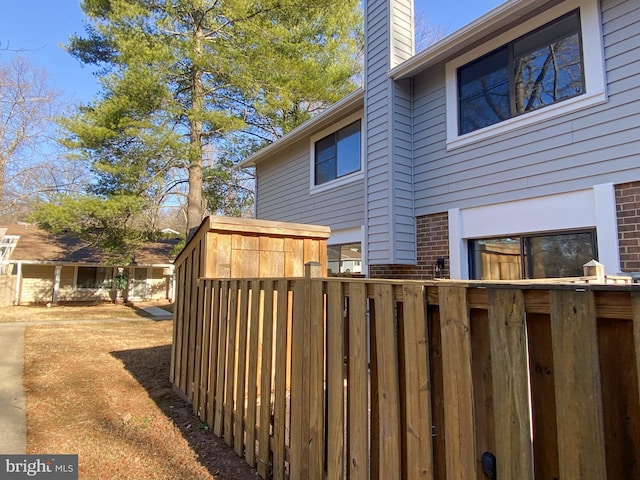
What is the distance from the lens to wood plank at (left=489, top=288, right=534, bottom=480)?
1.20m

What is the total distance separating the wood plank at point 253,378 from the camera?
108 inches

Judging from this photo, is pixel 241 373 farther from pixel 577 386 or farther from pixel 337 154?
pixel 337 154

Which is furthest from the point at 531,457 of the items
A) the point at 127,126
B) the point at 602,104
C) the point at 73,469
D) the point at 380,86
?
the point at 127,126

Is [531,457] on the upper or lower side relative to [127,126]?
lower

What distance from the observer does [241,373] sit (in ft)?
9.59

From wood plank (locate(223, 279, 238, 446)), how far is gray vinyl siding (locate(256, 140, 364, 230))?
4.35 metres

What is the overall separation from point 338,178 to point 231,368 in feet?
17.6

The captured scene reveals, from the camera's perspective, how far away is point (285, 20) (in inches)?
510

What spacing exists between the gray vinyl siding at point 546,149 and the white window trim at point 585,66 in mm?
67

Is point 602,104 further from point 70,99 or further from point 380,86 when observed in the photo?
point 70,99

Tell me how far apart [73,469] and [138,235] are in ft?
38.1

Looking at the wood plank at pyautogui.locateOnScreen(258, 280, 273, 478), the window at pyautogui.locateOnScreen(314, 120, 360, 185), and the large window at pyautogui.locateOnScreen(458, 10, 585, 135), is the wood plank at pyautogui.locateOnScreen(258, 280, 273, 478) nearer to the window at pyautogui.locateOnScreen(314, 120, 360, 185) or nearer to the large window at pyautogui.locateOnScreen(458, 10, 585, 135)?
the large window at pyautogui.locateOnScreen(458, 10, 585, 135)

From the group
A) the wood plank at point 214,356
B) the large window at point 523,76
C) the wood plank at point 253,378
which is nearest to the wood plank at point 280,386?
the wood plank at point 253,378

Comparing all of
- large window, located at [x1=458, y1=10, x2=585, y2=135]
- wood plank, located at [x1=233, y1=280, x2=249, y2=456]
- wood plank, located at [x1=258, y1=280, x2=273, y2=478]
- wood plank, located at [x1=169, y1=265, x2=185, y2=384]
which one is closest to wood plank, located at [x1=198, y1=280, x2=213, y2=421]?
wood plank, located at [x1=233, y1=280, x2=249, y2=456]
